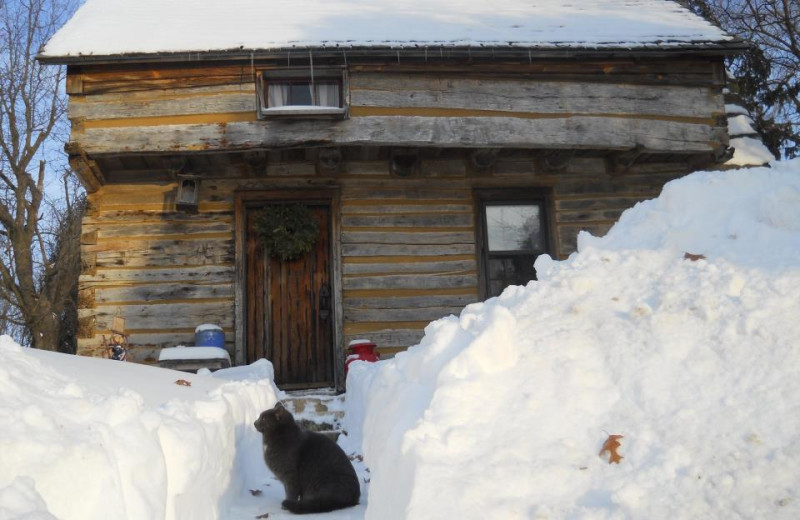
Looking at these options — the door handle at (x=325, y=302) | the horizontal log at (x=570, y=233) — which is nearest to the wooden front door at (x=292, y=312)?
the door handle at (x=325, y=302)

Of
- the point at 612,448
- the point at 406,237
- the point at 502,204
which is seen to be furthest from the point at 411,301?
the point at 612,448

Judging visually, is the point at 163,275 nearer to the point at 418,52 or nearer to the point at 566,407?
the point at 418,52

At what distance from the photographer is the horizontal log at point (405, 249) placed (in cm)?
972

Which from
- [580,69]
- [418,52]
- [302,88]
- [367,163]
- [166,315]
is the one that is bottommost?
[166,315]

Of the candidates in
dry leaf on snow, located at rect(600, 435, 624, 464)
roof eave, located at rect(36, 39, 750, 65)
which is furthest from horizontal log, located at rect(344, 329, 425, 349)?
dry leaf on snow, located at rect(600, 435, 624, 464)

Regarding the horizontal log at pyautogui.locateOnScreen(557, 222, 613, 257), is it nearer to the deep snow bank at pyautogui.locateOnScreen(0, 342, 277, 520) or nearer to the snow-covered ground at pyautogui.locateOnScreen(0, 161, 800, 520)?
the snow-covered ground at pyautogui.locateOnScreen(0, 161, 800, 520)

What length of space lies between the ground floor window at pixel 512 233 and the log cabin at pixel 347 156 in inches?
1.1

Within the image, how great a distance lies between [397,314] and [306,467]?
4.78 meters

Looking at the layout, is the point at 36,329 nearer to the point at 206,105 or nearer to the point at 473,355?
the point at 206,105

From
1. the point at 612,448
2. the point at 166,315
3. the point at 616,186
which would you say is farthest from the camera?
the point at 616,186

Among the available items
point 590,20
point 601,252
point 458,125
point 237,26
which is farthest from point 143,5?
point 601,252

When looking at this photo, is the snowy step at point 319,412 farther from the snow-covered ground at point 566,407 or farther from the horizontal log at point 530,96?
the horizontal log at point 530,96

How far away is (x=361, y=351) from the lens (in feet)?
28.7

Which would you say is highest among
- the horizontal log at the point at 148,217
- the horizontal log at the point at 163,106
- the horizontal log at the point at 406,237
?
the horizontal log at the point at 163,106
